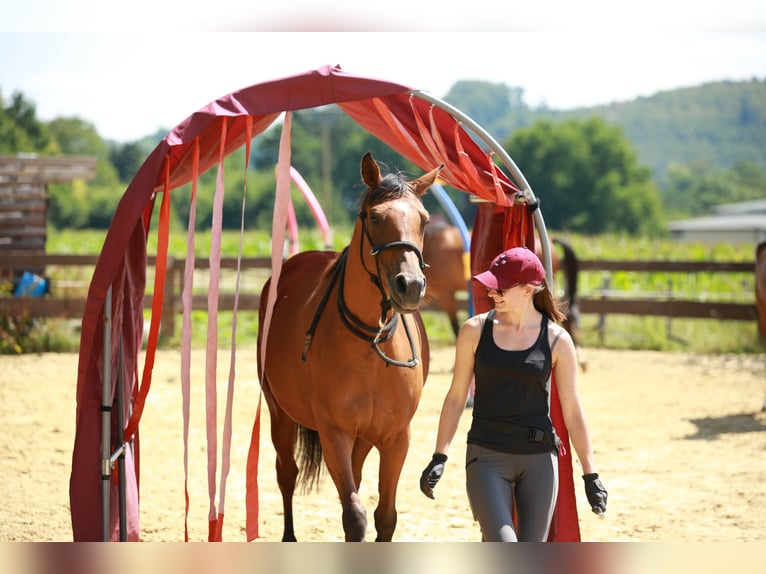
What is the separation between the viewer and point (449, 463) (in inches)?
303

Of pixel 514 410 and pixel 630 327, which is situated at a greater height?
pixel 514 410

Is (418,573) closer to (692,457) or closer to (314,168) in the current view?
(692,457)

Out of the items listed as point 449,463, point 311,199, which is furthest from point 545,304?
point 311,199

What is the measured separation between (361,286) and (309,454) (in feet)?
5.31

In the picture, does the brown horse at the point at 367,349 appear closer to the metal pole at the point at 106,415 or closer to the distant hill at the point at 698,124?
the metal pole at the point at 106,415

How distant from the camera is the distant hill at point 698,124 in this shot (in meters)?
148

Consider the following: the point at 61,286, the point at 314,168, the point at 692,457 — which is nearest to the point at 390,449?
the point at 692,457

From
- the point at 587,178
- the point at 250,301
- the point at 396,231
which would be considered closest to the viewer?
the point at 396,231

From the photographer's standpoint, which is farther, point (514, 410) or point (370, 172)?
point (370, 172)

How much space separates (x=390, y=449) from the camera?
15.0 ft

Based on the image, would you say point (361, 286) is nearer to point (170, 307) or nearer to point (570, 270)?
point (570, 270)

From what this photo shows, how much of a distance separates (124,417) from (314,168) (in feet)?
258

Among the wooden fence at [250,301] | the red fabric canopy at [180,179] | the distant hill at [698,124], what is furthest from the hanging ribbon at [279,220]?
the distant hill at [698,124]

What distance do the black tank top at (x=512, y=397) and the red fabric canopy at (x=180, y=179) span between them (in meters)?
1.14
